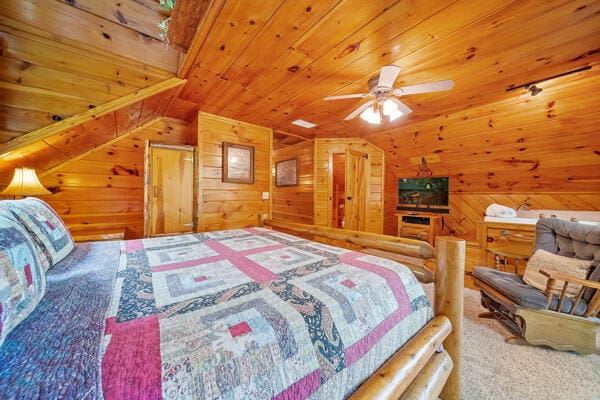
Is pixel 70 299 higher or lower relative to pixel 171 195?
lower

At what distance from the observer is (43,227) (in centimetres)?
113

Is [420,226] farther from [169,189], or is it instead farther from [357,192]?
[169,189]

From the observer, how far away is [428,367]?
102cm

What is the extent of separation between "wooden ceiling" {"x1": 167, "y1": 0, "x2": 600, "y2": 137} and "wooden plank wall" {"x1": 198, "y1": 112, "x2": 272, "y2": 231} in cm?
59

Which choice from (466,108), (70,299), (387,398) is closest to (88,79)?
(70,299)

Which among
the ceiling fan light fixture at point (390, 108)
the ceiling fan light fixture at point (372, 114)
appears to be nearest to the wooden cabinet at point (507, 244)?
the ceiling fan light fixture at point (390, 108)

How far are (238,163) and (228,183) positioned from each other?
0.36 meters

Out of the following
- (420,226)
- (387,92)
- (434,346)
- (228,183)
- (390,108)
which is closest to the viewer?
(434,346)

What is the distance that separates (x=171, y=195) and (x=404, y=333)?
3078 mm

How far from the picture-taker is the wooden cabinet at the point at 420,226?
13.5 feet

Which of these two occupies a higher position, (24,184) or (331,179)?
(331,179)

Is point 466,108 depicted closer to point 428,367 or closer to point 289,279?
point 428,367

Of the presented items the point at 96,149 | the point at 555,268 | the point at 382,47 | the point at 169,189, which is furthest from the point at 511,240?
the point at 96,149

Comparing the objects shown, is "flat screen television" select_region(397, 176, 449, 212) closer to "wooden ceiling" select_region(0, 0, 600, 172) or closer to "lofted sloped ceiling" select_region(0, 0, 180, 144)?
"wooden ceiling" select_region(0, 0, 600, 172)
